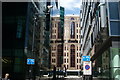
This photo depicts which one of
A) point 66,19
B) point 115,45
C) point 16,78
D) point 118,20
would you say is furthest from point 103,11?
point 66,19

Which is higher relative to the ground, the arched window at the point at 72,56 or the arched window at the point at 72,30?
the arched window at the point at 72,30

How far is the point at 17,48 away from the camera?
28.2 metres

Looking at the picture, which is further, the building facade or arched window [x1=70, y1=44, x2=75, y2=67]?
arched window [x1=70, y1=44, x2=75, y2=67]

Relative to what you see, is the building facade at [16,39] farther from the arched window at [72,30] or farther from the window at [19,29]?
the arched window at [72,30]

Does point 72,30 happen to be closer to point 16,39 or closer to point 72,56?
point 72,56

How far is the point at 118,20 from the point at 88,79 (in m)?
9.50

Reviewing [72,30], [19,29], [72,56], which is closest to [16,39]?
[19,29]

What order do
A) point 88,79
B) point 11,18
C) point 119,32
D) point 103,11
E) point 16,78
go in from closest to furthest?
1. point 119,32
2. point 103,11
3. point 88,79
4. point 16,78
5. point 11,18

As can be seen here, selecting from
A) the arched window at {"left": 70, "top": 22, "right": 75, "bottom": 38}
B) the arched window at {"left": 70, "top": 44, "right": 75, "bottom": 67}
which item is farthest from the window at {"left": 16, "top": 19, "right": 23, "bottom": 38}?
the arched window at {"left": 70, "top": 22, "right": 75, "bottom": 38}

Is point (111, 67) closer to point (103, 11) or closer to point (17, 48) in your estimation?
point (103, 11)

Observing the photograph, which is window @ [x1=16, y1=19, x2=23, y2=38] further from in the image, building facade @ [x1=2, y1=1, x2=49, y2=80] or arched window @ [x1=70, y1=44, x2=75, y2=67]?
arched window @ [x1=70, y1=44, x2=75, y2=67]

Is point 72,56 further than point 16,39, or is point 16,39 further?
point 72,56

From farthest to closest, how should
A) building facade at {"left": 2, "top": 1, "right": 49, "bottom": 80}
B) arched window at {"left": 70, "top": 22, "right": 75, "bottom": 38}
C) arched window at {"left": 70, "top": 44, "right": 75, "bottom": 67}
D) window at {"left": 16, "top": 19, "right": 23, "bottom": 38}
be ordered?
arched window at {"left": 70, "top": 22, "right": 75, "bottom": 38}
arched window at {"left": 70, "top": 44, "right": 75, "bottom": 67}
window at {"left": 16, "top": 19, "right": 23, "bottom": 38}
building facade at {"left": 2, "top": 1, "right": 49, "bottom": 80}

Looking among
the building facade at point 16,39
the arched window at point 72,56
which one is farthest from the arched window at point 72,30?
the building facade at point 16,39
